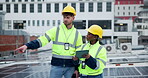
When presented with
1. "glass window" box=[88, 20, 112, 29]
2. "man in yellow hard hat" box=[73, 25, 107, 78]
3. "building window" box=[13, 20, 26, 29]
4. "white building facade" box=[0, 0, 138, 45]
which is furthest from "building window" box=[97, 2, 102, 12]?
"man in yellow hard hat" box=[73, 25, 107, 78]

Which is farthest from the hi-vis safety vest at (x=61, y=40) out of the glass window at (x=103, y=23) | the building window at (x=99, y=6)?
the building window at (x=99, y=6)

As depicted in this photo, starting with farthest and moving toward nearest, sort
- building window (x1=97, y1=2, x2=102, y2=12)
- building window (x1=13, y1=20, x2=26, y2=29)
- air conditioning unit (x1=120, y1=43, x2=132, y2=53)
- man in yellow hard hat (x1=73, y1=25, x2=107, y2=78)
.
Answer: building window (x1=13, y1=20, x2=26, y2=29) < building window (x1=97, y1=2, x2=102, y2=12) < air conditioning unit (x1=120, y1=43, x2=132, y2=53) < man in yellow hard hat (x1=73, y1=25, x2=107, y2=78)

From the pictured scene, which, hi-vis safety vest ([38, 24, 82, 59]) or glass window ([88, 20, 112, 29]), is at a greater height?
glass window ([88, 20, 112, 29])

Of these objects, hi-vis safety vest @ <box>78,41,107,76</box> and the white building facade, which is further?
the white building facade

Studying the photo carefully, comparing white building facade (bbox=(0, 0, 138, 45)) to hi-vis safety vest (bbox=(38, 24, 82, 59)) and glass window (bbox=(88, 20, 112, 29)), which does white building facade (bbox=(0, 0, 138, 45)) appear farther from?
hi-vis safety vest (bbox=(38, 24, 82, 59))

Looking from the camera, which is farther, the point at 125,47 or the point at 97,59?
the point at 125,47

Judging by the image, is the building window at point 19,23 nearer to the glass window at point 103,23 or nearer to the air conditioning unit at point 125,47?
the glass window at point 103,23

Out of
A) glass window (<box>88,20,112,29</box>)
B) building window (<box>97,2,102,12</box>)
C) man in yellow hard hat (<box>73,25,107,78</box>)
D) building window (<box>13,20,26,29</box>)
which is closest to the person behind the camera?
man in yellow hard hat (<box>73,25,107,78</box>)

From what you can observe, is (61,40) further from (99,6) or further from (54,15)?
(54,15)

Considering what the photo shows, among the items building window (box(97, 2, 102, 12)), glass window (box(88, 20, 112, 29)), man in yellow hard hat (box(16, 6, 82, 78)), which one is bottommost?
man in yellow hard hat (box(16, 6, 82, 78))

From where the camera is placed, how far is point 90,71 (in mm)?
4727

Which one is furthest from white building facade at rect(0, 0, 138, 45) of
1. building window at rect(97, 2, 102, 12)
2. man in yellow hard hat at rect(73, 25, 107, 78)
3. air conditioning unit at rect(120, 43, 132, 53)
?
man in yellow hard hat at rect(73, 25, 107, 78)

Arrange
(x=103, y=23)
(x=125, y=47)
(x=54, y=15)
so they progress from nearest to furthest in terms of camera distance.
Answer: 1. (x=125, y=47)
2. (x=103, y=23)
3. (x=54, y=15)

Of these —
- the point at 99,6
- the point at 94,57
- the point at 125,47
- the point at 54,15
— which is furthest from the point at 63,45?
the point at 54,15
